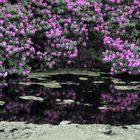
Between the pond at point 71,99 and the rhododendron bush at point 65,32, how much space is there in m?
0.49

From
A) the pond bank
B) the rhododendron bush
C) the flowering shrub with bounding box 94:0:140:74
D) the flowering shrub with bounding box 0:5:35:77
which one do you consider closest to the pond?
the pond bank

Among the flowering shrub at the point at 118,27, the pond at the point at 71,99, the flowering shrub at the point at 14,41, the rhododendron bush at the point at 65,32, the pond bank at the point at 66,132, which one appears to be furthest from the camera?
the flowering shrub at the point at 118,27

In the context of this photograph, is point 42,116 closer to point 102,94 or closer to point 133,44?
point 102,94

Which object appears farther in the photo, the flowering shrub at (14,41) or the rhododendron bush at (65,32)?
the rhododendron bush at (65,32)

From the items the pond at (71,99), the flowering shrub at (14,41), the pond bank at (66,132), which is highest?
the flowering shrub at (14,41)

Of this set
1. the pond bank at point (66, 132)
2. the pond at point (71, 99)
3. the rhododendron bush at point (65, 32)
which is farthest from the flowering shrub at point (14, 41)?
the pond bank at point (66, 132)

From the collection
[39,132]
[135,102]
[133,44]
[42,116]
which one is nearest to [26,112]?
[42,116]

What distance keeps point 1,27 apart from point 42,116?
3192 millimetres

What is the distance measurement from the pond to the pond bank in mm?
185

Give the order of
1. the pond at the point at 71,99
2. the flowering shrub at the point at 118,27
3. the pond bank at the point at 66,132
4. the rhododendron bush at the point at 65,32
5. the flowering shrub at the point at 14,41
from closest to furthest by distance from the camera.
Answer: the pond bank at the point at 66,132
the pond at the point at 71,99
the flowering shrub at the point at 14,41
the rhododendron bush at the point at 65,32
the flowering shrub at the point at 118,27

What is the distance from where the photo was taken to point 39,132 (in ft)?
15.1

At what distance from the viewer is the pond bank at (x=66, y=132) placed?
4457mm

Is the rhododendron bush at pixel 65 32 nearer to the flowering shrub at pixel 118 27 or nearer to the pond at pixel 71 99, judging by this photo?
the flowering shrub at pixel 118 27

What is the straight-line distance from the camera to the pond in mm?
5227
